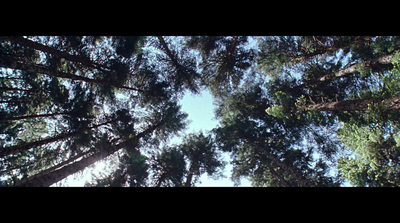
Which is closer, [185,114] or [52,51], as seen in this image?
[52,51]

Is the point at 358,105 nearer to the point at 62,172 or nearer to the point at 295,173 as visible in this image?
the point at 295,173

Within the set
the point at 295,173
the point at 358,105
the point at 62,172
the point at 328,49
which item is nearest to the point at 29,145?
the point at 62,172

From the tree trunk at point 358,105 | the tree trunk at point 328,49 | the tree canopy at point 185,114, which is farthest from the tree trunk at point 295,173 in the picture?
the tree trunk at point 328,49

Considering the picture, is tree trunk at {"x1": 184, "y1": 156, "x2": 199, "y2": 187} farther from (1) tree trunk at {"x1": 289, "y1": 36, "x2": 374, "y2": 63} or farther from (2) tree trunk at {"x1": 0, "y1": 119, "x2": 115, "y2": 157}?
(1) tree trunk at {"x1": 289, "y1": 36, "x2": 374, "y2": 63}

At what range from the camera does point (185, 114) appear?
526 inches

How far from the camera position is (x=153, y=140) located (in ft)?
38.6

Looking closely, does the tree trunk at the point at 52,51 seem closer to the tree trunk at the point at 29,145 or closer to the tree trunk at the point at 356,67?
the tree trunk at the point at 29,145

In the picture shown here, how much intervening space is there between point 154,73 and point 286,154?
1106 cm

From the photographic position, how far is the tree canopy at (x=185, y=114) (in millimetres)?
6688

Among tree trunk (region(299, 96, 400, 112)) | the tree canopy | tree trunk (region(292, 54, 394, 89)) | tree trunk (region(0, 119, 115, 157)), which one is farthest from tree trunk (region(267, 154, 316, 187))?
tree trunk (region(0, 119, 115, 157))

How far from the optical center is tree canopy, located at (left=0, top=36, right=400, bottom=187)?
6.69m
